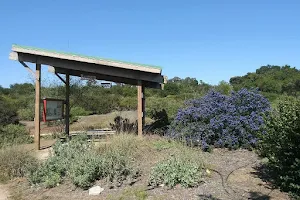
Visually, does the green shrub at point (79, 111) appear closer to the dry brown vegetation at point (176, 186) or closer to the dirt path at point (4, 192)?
the dry brown vegetation at point (176, 186)

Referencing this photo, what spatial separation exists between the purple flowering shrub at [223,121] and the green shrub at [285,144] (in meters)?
2.54

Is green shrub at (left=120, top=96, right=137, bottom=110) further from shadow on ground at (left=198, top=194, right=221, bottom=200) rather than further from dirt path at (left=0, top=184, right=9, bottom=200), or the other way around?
shadow on ground at (left=198, top=194, right=221, bottom=200)

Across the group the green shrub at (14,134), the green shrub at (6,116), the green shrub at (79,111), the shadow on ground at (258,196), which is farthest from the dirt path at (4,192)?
the green shrub at (79,111)

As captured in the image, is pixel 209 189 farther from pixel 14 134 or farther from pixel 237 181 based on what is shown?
pixel 14 134

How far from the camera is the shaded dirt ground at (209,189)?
5.70 m

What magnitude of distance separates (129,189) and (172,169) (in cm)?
91

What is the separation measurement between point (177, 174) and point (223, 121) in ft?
11.7

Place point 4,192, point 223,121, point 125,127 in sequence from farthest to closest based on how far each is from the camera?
point 125,127 < point 223,121 < point 4,192

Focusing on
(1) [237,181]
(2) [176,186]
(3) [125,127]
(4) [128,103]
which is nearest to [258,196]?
(1) [237,181]

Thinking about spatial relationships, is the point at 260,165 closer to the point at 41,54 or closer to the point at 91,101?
the point at 41,54

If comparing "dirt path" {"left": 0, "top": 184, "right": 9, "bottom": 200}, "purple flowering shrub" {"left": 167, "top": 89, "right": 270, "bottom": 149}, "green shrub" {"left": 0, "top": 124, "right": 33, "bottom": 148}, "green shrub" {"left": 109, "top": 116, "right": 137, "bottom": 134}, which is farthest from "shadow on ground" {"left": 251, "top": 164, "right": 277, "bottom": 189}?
"green shrub" {"left": 0, "top": 124, "right": 33, "bottom": 148}

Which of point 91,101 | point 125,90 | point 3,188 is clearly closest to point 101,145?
point 3,188

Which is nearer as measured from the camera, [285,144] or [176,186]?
[285,144]

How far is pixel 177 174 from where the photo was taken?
6328 mm
